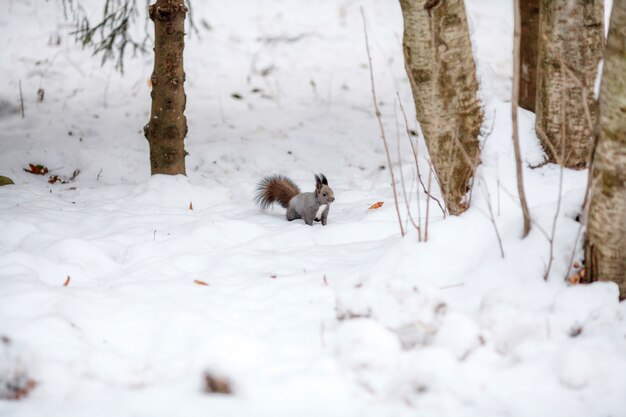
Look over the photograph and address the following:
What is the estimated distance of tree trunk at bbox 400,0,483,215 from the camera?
295 centimetres

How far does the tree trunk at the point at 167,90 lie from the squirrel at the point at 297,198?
31.4 inches

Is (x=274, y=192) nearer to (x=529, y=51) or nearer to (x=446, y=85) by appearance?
(x=446, y=85)

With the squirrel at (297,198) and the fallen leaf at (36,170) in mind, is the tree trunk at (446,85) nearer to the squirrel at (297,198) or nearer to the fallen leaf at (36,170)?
the squirrel at (297,198)

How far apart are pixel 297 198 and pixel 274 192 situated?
9.9 inches

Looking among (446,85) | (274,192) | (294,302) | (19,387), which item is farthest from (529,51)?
(19,387)

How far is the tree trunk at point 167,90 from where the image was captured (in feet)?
14.7

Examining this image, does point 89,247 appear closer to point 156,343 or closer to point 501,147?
point 156,343

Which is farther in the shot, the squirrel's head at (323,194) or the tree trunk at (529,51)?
the tree trunk at (529,51)

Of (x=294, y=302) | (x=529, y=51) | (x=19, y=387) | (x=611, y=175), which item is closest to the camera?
(x=19, y=387)

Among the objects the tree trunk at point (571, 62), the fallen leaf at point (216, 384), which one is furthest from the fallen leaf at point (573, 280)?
the fallen leaf at point (216, 384)

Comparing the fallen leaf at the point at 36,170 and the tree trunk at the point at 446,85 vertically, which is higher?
the tree trunk at the point at 446,85

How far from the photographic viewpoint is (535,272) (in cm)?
257

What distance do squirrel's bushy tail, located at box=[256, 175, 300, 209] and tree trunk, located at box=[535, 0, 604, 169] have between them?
2.01 metres

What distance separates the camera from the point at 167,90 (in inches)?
183
